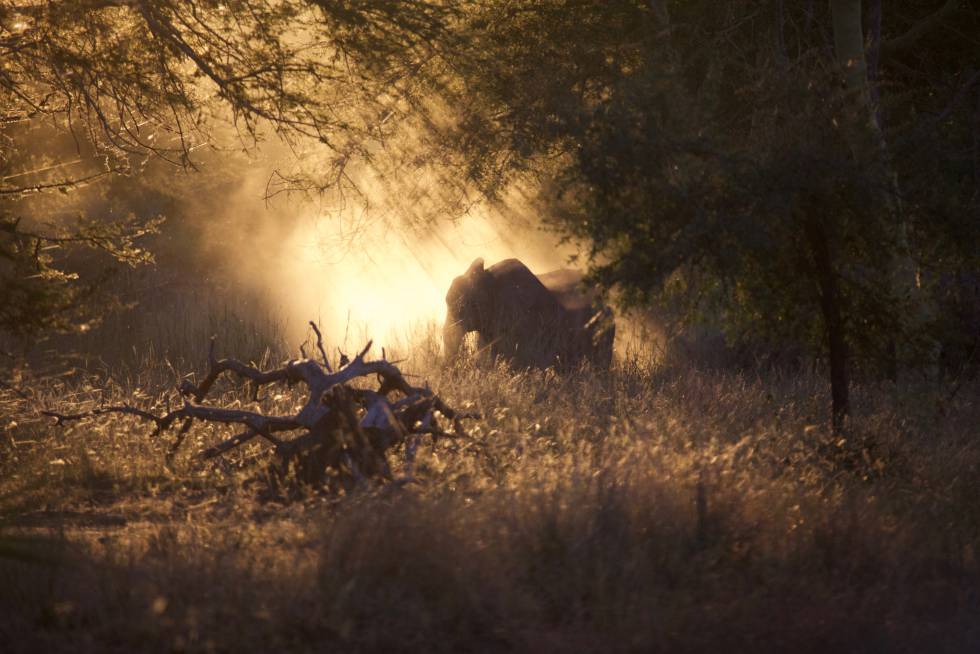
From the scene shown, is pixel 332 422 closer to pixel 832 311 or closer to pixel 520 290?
pixel 832 311

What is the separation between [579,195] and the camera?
741 centimetres

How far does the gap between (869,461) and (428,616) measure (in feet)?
13.1

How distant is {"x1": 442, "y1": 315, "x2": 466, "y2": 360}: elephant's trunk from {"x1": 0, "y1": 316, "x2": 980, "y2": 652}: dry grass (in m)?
6.24

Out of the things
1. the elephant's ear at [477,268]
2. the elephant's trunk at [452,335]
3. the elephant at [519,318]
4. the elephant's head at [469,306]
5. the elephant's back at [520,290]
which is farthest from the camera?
the elephant's ear at [477,268]

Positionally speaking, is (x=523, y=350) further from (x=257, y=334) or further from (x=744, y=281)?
(x=744, y=281)

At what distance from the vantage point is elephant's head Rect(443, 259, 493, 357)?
14674mm

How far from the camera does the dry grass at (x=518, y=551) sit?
175 inches

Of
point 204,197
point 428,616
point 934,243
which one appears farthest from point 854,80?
point 204,197

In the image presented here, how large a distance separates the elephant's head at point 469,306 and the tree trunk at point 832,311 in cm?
698

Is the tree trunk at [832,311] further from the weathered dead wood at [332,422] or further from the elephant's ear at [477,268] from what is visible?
the elephant's ear at [477,268]

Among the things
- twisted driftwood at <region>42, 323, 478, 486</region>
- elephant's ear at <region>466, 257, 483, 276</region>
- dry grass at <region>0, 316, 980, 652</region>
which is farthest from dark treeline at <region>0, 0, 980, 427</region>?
elephant's ear at <region>466, 257, 483, 276</region>

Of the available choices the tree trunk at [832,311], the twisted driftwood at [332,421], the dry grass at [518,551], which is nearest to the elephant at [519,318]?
the tree trunk at [832,311]

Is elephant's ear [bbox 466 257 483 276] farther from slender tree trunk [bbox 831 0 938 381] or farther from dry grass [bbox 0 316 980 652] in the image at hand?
dry grass [bbox 0 316 980 652]

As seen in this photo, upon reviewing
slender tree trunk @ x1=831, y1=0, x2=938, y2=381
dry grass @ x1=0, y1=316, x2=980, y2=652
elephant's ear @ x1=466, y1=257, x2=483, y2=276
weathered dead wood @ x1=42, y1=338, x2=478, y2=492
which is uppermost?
elephant's ear @ x1=466, y1=257, x2=483, y2=276
